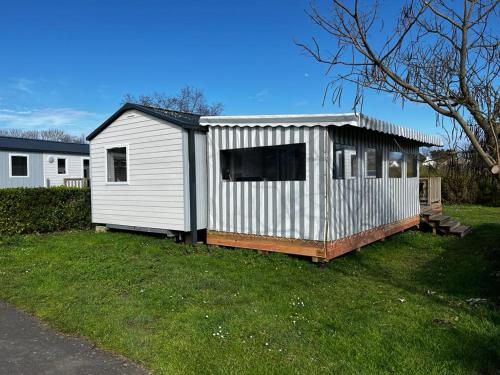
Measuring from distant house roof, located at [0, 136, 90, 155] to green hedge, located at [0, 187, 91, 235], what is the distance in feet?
38.9

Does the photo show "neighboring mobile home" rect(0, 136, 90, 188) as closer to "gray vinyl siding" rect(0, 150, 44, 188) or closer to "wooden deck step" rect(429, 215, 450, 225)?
"gray vinyl siding" rect(0, 150, 44, 188)

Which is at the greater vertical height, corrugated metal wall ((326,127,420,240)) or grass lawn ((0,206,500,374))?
corrugated metal wall ((326,127,420,240))

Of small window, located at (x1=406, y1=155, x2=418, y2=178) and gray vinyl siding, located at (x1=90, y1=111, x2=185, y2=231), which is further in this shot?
small window, located at (x1=406, y1=155, x2=418, y2=178)

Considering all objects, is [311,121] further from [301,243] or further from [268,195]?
[301,243]

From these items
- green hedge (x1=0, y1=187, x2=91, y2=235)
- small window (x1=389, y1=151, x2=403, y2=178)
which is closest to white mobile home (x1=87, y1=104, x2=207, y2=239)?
green hedge (x1=0, y1=187, x2=91, y2=235)

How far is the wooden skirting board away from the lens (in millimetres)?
6984

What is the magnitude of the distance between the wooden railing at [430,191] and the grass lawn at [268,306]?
4.66 m

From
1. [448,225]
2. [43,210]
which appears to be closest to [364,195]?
[448,225]

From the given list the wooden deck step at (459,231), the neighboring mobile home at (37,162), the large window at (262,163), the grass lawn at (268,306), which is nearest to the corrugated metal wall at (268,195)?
the large window at (262,163)

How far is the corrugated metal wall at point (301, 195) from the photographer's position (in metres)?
6.98

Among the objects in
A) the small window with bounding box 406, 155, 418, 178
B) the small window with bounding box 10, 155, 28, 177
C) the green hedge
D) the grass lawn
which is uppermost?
the small window with bounding box 10, 155, 28, 177

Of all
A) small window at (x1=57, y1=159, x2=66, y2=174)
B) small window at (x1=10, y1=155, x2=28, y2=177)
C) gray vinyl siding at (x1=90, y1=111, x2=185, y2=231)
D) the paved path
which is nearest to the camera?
the paved path

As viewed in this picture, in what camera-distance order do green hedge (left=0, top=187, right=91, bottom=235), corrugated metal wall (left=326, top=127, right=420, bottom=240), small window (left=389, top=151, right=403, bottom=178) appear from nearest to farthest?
corrugated metal wall (left=326, top=127, right=420, bottom=240) < small window (left=389, top=151, right=403, bottom=178) < green hedge (left=0, top=187, right=91, bottom=235)

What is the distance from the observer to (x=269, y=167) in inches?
329
